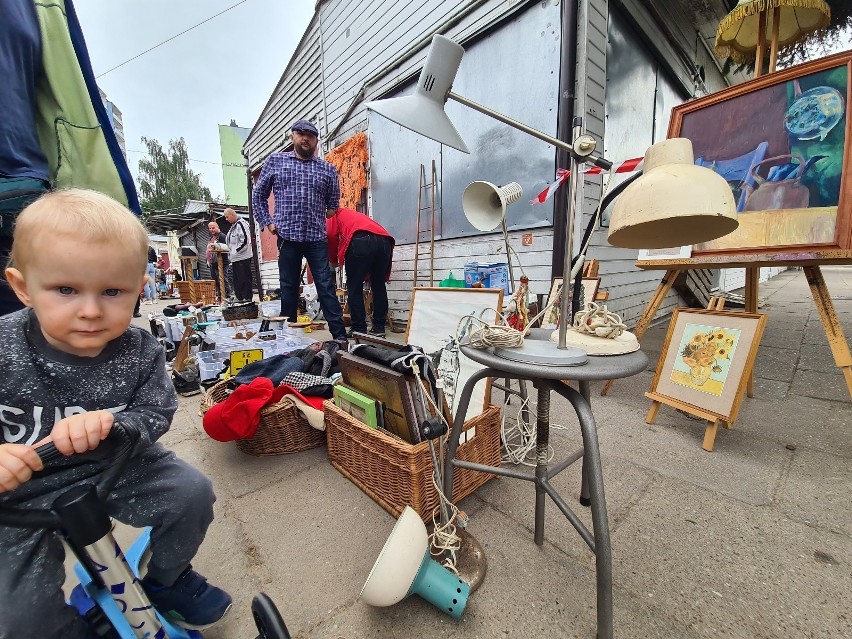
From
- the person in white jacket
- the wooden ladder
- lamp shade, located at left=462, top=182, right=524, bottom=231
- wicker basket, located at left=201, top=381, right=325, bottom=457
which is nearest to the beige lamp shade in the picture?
lamp shade, located at left=462, top=182, right=524, bottom=231

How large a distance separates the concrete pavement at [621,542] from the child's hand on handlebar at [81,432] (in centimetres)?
69

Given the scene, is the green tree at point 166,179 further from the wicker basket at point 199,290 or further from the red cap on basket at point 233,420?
the red cap on basket at point 233,420

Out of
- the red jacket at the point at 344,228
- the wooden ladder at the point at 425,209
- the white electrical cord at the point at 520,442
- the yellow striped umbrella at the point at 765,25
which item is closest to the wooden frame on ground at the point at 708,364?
the white electrical cord at the point at 520,442

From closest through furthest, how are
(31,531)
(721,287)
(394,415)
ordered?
(31,531), (394,415), (721,287)

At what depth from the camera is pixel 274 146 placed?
25.5ft

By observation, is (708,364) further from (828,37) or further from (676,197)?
(828,37)

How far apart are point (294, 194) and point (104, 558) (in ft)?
10.5

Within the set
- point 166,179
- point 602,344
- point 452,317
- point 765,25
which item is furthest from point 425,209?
point 166,179

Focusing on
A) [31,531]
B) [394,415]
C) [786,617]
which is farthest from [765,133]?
[31,531]

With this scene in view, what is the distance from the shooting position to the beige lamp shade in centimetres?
233

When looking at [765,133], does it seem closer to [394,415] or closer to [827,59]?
[827,59]

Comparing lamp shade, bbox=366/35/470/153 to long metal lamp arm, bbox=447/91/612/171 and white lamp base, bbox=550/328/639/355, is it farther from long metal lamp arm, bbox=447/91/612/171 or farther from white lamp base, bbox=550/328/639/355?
white lamp base, bbox=550/328/639/355

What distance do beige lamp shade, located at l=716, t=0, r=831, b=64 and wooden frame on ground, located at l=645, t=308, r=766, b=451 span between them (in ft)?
6.90

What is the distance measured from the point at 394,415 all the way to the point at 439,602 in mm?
598
